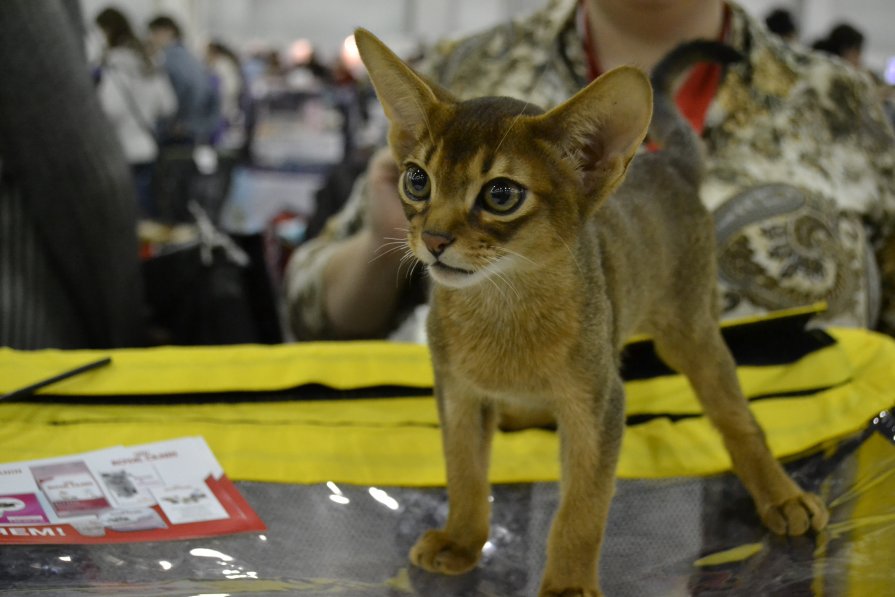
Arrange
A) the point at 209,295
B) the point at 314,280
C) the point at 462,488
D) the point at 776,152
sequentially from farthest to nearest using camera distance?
the point at 209,295 < the point at 314,280 < the point at 776,152 < the point at 462,488

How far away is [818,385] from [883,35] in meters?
10.3

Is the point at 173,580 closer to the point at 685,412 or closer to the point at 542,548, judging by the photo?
the point at 542,548

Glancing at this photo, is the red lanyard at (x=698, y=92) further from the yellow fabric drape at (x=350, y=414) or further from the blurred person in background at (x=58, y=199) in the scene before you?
the blurred person in background at (x=58, y=199)

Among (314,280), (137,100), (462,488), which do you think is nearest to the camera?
(462,488)

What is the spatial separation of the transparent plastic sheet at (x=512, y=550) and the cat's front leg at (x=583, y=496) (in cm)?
5


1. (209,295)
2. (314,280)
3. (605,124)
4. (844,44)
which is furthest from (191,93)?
(605,124)

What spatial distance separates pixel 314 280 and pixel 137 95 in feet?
9.60

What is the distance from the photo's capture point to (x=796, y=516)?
78 cm

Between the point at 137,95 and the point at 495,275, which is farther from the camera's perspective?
the point at 137,95

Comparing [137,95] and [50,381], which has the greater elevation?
[50,381]

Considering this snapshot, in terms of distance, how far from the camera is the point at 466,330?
2.28ft

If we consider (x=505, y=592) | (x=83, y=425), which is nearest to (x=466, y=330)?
(x=505, y=592)

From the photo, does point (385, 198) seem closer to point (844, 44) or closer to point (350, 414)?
point (350, 414)

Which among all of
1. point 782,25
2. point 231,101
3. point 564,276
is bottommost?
point 231,101
